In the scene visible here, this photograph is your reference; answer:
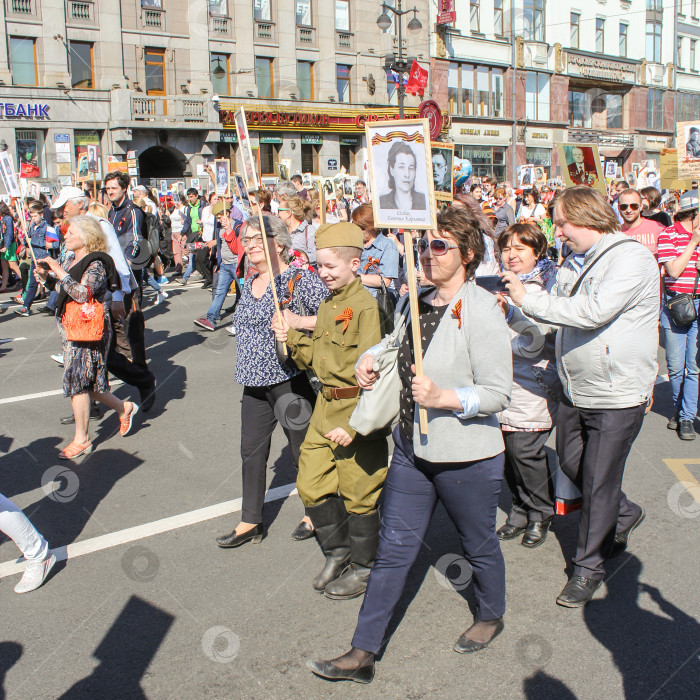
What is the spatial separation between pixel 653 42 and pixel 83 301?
5714 centimetres

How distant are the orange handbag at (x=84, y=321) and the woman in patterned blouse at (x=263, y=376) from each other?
193 cm

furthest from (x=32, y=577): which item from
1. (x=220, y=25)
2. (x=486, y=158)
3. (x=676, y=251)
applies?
(x=486, y=158)

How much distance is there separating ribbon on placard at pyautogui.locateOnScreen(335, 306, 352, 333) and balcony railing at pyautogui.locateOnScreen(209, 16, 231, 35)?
33.6 metres

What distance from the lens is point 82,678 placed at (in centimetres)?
318

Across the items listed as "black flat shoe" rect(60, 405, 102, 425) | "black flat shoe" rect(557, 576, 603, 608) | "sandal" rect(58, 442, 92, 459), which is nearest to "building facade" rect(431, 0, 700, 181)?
"black flat shoe" rect(60, 405, 102, 425)

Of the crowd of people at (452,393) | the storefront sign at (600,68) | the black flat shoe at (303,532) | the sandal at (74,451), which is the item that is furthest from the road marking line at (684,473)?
the storefront sign at (600,68)

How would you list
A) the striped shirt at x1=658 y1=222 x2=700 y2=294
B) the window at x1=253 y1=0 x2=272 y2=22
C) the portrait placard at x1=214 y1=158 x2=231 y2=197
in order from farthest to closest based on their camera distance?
the window at x1=253 y1=0 x2=272 y2=22 → the portrait placard at x1=214 y1=158 x2=231 y2=197 → the striped shirt at x1=658 y1=222 x2=700 y2=294

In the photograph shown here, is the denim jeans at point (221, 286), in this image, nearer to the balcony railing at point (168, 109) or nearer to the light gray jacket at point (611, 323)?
the light gray jacket at point (611, 323)

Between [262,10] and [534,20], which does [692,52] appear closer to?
[534,20]

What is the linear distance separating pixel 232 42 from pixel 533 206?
22688 mm

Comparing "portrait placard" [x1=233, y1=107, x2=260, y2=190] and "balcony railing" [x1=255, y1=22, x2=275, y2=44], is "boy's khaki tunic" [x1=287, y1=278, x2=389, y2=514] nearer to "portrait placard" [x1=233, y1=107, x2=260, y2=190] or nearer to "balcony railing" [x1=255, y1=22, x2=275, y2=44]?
"portrait placard" [x1=233, y1=107, x2=260, y2=190]

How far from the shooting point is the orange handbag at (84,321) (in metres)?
5.90

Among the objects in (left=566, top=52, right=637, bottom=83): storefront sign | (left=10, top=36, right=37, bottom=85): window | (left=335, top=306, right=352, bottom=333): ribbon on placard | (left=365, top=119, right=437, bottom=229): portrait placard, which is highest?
(left=566, top=52, right=637, bottom=83): storefront sign

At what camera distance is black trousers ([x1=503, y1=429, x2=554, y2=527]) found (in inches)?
169
